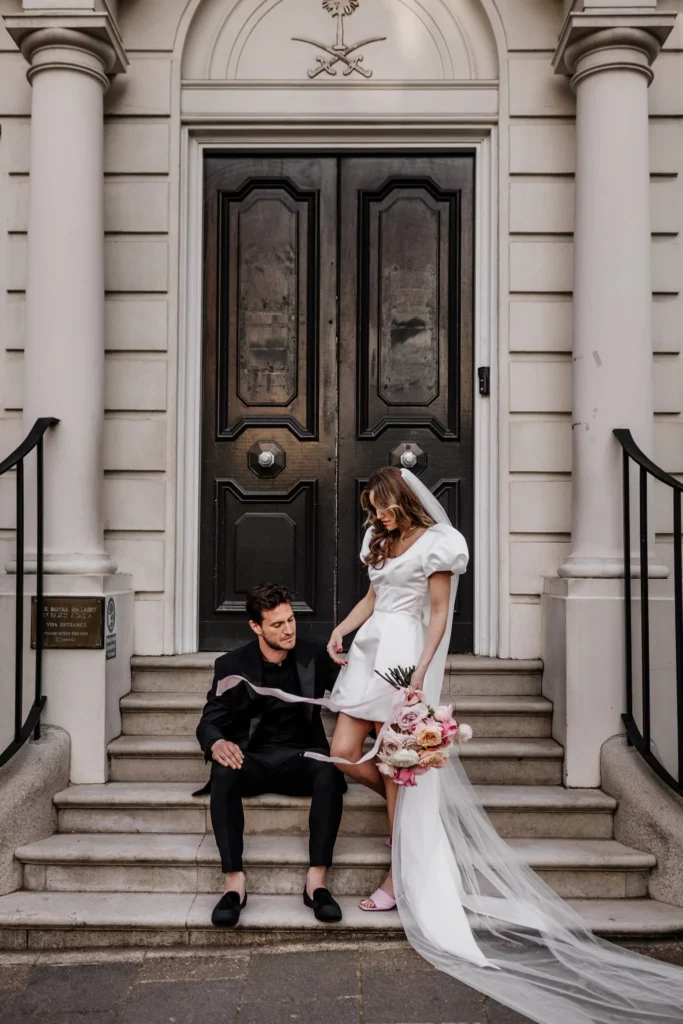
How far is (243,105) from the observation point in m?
5.31

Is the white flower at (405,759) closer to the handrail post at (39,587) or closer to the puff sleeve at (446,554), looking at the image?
the puff sleeve at (446,554)

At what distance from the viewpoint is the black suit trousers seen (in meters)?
3.78

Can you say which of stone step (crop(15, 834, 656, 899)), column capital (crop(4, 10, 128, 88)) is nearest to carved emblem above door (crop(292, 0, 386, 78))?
column capital (crop(4, 10, 128, 88))

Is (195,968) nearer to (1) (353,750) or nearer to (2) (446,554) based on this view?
(1) (353,750)

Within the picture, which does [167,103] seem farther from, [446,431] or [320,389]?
[446,431]

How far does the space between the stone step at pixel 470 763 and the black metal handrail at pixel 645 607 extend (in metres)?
0.42

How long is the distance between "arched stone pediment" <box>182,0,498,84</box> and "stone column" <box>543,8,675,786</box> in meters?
0.70

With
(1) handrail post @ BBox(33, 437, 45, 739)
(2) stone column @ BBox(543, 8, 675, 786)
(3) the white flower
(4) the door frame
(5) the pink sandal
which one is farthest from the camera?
(4) the door frame

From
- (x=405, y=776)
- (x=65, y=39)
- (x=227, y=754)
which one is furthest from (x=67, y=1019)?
(x=65, y=39)

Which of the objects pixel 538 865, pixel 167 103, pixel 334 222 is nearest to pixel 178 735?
pixel 538 865

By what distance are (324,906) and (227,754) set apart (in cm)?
68

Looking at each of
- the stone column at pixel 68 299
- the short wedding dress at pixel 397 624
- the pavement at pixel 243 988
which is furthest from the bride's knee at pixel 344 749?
the stone column at pixel 68 299

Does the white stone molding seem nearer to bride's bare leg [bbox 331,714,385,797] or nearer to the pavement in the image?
bride's bare leg [bbox 331,714,385,797]

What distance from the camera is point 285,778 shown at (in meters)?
4.09
